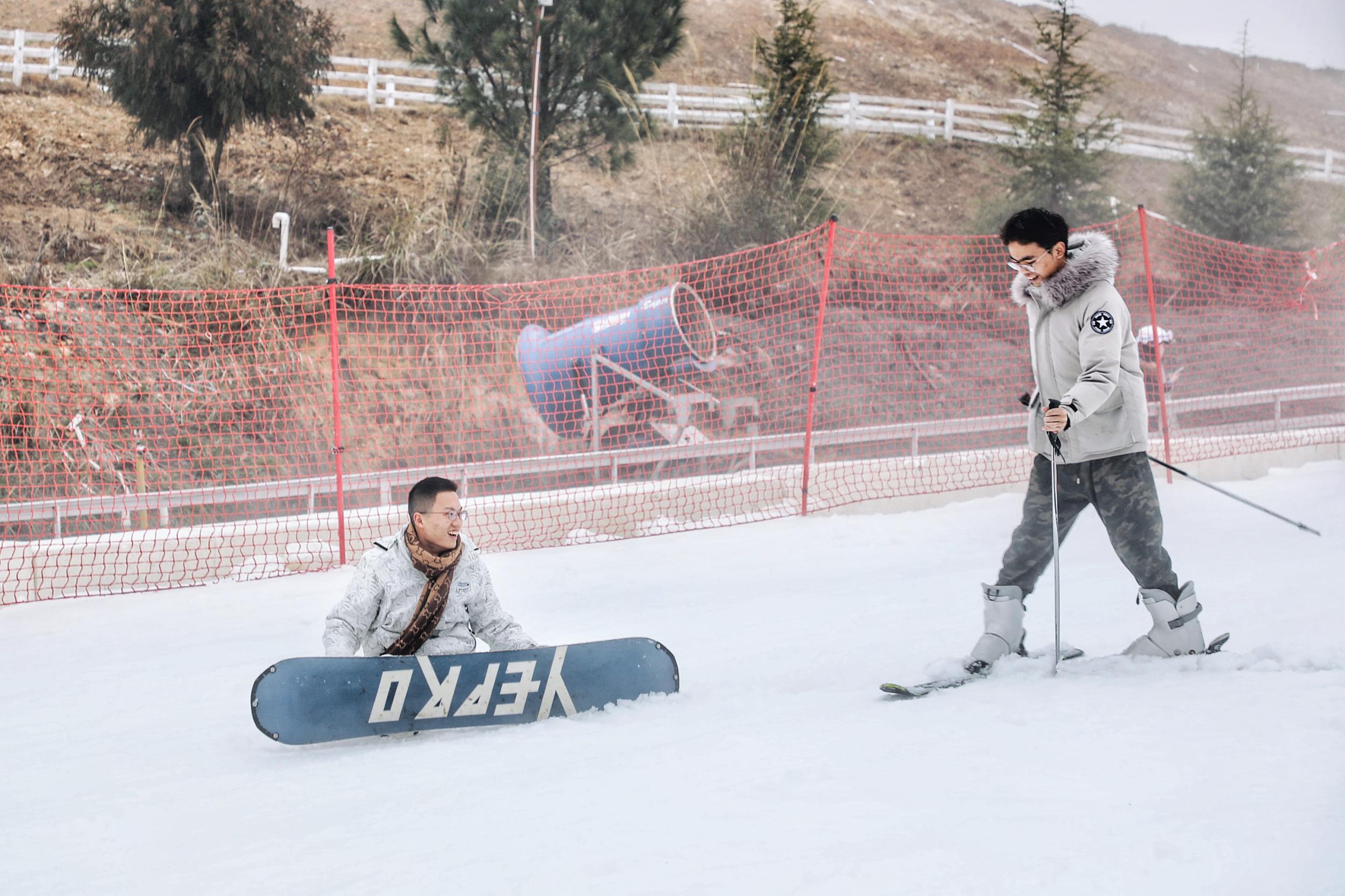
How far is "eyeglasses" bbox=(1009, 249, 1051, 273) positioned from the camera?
3.42m

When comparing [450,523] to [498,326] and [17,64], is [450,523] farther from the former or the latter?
[17,64]

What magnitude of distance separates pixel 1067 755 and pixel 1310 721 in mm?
679

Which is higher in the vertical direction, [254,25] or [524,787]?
[254,25]

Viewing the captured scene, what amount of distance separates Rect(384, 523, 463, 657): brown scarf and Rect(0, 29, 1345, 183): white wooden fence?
1227cm

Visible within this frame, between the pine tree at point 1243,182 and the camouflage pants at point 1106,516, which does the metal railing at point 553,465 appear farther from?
the pine tree at point 1243,182

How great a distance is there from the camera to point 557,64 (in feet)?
46.1

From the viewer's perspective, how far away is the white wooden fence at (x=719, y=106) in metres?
16.4

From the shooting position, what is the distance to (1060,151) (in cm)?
1614

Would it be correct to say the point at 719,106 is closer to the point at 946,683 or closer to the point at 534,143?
the point at 534,143

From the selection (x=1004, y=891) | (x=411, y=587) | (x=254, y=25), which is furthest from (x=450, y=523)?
(x=254, y=25)

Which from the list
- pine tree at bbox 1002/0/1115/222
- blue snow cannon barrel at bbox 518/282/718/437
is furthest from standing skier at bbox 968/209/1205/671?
pine tree at bbox 1002/0/1115/222

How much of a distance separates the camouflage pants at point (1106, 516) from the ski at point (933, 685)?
0.32m

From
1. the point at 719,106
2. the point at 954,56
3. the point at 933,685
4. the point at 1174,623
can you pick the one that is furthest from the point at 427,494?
the point at 954,56

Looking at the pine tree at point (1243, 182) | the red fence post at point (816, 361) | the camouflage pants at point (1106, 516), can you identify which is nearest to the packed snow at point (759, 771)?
the camouflage pants at point (1106, 516)
